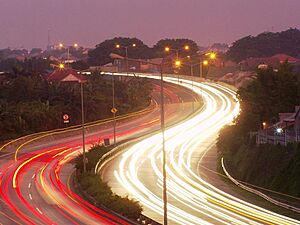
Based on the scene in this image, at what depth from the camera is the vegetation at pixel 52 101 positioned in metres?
73.3

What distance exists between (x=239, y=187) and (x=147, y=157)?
15.2 meters

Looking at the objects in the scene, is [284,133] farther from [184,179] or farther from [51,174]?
[51,174]

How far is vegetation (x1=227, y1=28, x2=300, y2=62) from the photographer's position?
17238cm

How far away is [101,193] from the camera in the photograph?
37281 mm

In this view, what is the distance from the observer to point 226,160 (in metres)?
53.4

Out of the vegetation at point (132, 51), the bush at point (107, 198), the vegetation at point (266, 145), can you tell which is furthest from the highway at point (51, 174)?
the vegetation at point (132, 51)

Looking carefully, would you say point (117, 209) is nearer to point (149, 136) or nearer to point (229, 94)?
point (149, 136)

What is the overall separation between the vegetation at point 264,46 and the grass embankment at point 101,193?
124 metres

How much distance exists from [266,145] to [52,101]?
4462 centimetres

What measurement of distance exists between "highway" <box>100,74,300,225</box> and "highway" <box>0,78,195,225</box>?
11.5 ft

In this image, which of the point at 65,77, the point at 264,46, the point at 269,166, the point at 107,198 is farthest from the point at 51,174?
the point at 264,46

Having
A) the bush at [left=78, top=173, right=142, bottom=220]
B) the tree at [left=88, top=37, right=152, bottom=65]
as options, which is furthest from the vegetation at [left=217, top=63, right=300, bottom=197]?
the tree at [left=88, top=37, right=152, bottom=65]

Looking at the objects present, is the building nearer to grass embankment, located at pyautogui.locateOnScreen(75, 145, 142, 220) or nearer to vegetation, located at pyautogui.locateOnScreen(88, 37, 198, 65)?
grass embankment, located at pyautogui.locateOnScreen(75, 145, 142, 220)

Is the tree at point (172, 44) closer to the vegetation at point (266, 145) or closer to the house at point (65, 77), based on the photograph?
the house at point (65, 77)
